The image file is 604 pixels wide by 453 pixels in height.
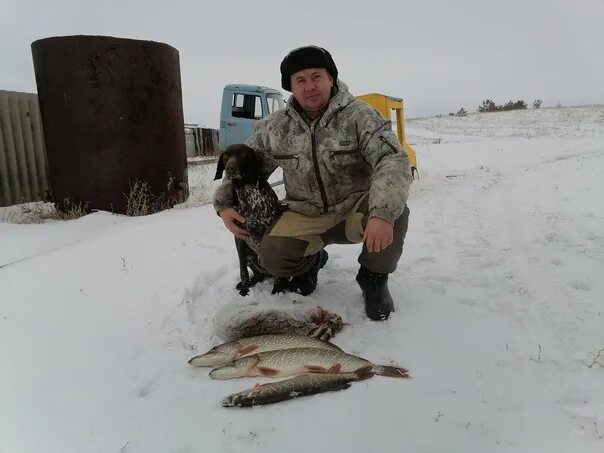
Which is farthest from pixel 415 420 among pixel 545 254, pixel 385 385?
pixel 545 254

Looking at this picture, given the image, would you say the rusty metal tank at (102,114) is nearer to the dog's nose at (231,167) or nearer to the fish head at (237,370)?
the dog's nose at (231,167)

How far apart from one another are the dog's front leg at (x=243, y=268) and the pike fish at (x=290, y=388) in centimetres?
119

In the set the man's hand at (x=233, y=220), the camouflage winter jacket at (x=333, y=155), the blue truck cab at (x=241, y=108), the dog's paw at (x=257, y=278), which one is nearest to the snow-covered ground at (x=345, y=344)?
the dog's paw at (x=257, y=278)

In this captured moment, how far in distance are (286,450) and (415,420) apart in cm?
56

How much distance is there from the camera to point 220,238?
445cm

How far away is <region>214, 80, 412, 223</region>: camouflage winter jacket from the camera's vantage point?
8.06 feet

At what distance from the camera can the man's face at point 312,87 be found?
2.57m

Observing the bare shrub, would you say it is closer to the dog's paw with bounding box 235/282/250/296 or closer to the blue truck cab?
the dog's paw with bounding box 235/282/250/296

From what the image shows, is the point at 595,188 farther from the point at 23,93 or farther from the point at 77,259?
the point at 23,93

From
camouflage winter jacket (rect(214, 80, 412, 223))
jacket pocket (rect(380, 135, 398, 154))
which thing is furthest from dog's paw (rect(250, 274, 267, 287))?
jacket pocket (rect(380, 135, 398, 154))

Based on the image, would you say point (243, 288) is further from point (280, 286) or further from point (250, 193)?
point (250, 193)

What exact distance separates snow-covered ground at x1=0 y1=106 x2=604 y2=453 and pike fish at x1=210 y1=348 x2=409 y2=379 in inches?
2.5

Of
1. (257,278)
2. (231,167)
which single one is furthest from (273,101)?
(231,167)

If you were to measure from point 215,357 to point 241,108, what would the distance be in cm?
1167
